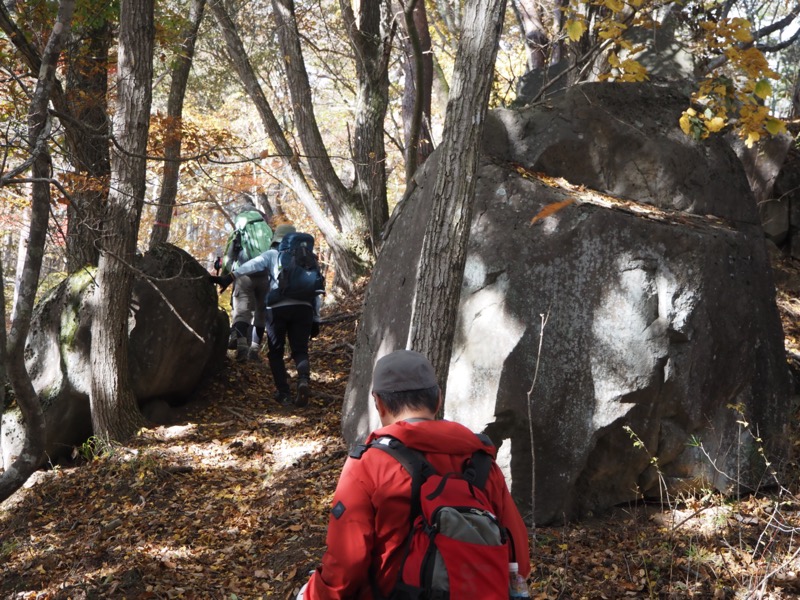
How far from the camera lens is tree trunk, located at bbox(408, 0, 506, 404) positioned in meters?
4.62

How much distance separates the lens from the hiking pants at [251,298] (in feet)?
28.3

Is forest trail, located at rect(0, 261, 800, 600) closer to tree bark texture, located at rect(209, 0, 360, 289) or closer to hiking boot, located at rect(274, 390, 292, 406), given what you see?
hiking boot, located at rect(274, 390, 292, 406)

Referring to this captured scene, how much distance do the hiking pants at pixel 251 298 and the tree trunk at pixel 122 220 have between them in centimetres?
160

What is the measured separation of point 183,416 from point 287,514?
2.69 metres

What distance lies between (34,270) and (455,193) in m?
2.85

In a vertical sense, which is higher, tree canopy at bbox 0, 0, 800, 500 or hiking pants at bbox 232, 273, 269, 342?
tree canopy at bbox 0, 0, 800, 500

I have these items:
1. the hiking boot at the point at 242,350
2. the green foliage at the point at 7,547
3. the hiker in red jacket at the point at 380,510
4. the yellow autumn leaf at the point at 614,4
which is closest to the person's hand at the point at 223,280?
the hiking boot at the point at 242,350

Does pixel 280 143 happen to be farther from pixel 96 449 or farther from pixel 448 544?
pixel 448 544

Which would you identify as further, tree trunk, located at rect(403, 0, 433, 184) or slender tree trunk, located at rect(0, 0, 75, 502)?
tree trunk, located at rect(403, 0, 433, 184)

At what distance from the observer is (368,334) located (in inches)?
275

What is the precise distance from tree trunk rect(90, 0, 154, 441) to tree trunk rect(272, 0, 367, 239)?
12.6ft

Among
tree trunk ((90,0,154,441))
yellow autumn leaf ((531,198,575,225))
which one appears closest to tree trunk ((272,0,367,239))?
tree trunk ((90,0,154,441))

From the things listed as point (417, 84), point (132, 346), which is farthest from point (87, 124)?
point (417, 84)

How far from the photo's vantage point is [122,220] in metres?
7.01
